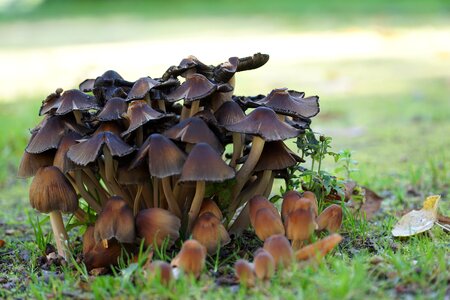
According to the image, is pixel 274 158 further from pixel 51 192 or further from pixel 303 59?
pixel 303 59

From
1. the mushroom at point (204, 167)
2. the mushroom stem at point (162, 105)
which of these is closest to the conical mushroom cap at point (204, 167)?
the mushroom at point (204, 167)

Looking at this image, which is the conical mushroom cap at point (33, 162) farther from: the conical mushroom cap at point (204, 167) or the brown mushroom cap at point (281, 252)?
the brown mushroom cap at point (281, 252)

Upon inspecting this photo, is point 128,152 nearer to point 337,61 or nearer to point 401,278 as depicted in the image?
point 401,278

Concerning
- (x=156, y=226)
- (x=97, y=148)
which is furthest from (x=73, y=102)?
(x=156, y=226)

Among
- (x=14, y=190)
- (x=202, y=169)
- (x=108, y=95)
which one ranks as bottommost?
(x=14, y=190)

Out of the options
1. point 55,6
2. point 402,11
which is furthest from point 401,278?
point 55,6

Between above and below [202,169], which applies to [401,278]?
below

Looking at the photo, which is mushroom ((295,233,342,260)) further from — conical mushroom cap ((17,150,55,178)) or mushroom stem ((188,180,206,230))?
conical mushroom cap ((17,150,55,178))
